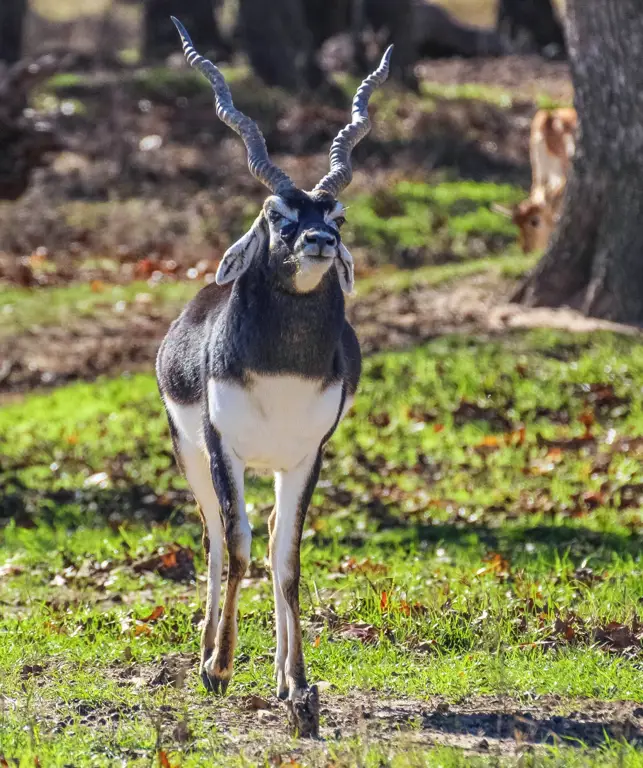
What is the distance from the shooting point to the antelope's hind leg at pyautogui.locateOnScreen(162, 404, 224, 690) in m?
6.39

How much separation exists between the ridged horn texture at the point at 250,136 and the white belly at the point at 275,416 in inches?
30.4

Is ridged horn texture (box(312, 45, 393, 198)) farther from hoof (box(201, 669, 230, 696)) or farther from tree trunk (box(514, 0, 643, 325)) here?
tree trunk (box(514, 0, 643, 325))

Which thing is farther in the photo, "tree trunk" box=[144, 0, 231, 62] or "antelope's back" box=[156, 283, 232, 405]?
"tree trunk" box=[144, 0, 231, 62]

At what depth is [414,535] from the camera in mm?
9250

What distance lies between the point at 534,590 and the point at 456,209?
40.6 feet

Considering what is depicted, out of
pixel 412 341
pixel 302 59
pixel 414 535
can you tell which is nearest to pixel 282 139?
pixel 302 59

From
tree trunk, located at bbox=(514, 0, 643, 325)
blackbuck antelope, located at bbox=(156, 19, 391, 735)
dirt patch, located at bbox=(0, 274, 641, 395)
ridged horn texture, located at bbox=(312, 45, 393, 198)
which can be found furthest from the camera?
dirt patch, located at bbox=(0, 274, 641, 395)

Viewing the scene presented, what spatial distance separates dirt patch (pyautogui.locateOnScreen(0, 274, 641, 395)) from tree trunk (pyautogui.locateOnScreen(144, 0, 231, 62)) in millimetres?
16233

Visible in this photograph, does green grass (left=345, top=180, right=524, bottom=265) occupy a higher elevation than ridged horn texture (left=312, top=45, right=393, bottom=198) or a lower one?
lower

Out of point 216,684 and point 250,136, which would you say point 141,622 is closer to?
point 216,684

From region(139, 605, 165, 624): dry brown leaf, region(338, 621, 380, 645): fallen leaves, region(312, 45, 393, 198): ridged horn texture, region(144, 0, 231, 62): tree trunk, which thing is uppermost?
region(144, 0, 231, 62): tree trunk

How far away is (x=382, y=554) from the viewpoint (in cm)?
887

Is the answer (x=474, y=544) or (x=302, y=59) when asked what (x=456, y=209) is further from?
(x=474, y=544)

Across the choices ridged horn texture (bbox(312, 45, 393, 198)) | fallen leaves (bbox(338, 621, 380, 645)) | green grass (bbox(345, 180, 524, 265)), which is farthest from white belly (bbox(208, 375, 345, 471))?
green grass (bbox(345, 180, 524, 265))
